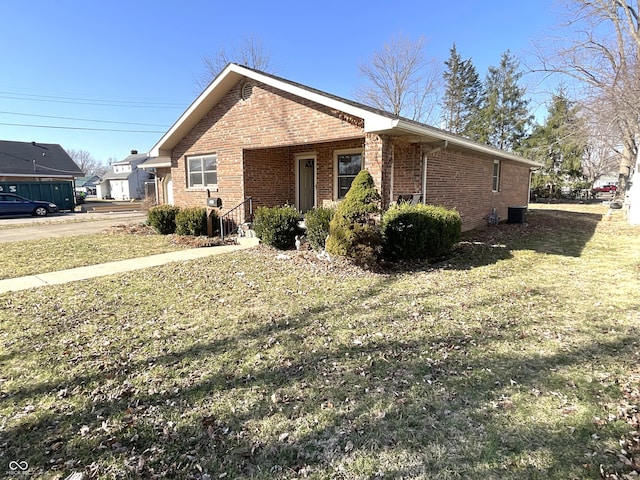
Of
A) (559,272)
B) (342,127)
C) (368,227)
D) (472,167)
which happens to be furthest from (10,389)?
(472,167)

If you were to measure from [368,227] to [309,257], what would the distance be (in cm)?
165

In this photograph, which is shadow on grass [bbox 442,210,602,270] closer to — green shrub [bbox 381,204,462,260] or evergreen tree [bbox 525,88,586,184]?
green shrub [bbox 381,204,462,260]

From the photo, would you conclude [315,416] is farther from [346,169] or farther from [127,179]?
[127,179]

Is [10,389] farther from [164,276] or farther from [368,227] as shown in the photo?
[368,227]

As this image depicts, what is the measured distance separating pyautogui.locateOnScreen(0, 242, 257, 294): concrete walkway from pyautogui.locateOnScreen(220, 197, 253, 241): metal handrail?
149 centimetres

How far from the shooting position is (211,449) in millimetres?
2469

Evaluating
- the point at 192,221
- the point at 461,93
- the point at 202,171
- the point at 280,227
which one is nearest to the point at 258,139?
the point at 280,227

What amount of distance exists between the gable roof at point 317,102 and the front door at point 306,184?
3.17m

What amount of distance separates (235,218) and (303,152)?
124 inches

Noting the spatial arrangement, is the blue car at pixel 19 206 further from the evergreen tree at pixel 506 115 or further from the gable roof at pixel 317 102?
the evergreen tree at pixel 506 115

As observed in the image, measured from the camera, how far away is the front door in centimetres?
1233

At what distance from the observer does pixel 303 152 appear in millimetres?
12133

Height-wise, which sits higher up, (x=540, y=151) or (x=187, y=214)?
(x=540, y=151)

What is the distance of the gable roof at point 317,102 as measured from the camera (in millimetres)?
7578
